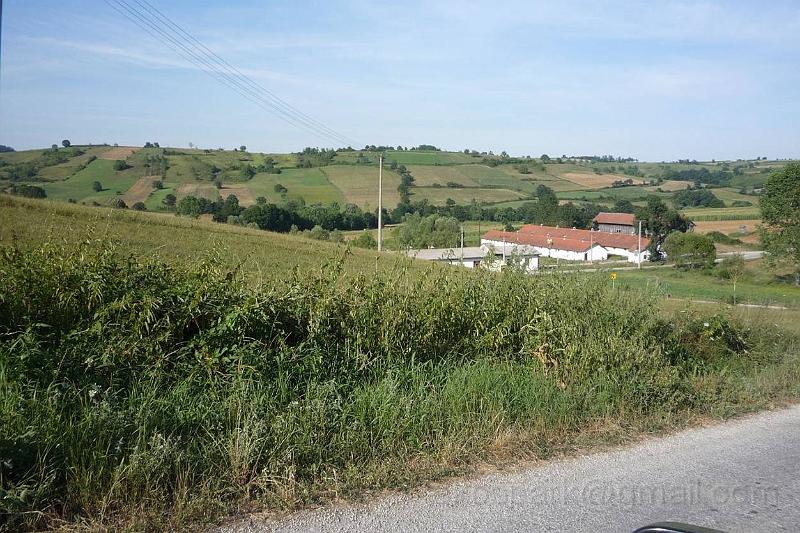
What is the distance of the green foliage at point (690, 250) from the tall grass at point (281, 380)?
31351mm

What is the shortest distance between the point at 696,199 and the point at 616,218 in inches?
699

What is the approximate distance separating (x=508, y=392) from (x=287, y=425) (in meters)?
2.04

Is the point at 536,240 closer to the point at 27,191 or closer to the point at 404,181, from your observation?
the point at 27,191

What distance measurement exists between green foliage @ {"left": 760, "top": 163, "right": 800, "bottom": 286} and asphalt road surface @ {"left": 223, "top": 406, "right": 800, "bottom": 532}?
3325 centimetres

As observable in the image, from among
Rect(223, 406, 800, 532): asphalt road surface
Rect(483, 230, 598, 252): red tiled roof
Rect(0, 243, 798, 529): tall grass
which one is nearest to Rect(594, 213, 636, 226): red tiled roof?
Rect(483, 230, 598, 252): red tiled roof

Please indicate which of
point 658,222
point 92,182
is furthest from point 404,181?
A: point 92,182

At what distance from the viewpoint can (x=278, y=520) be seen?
3.67 metres

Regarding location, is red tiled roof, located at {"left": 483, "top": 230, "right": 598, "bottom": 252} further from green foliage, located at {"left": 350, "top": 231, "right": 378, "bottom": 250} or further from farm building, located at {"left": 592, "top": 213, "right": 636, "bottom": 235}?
farm building, located at {"left": 592, "top": 213, "right": 636, "bottom": 235}

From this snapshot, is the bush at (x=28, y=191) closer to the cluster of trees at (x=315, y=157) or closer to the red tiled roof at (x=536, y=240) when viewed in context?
the red tiled roof at (x=536, y=240)

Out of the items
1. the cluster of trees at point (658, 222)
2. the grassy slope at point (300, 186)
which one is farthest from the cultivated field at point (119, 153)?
the cluster of trees at point (658, 222)

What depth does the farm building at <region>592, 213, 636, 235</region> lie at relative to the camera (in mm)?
33906

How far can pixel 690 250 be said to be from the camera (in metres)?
37.4

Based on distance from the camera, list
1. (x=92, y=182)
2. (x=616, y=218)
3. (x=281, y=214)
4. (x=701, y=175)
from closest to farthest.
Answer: (x=92, y=182) < (x=281, y=214) < (x=616, y=218) < (x=701, y=175)

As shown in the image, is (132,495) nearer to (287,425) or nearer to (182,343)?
(287,425)
